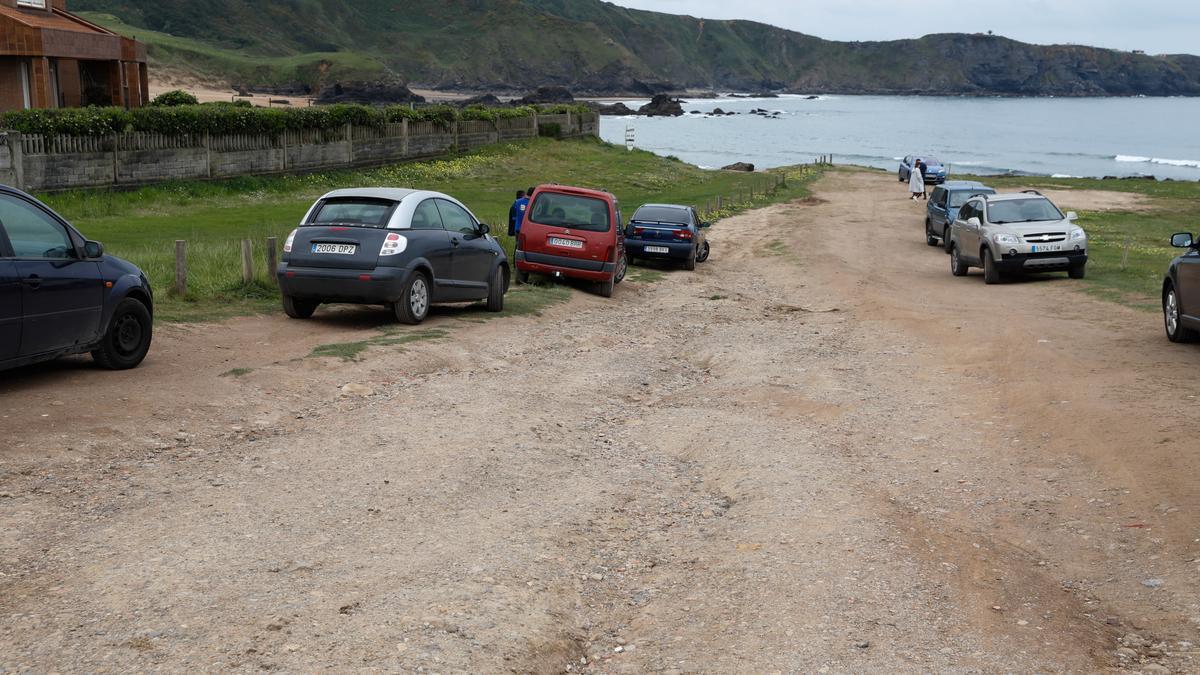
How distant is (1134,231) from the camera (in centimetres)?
3675

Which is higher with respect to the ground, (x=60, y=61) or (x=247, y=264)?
(x=60, y=61)

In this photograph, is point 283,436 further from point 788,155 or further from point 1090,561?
point 788,155

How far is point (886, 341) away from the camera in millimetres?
15922

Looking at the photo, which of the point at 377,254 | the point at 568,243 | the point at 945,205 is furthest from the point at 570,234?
the point at 945,205

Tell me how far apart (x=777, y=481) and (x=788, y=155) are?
307ft

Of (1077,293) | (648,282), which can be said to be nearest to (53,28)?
(648,282)

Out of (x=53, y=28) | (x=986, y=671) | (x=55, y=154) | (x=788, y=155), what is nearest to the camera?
(x=986, y=671)

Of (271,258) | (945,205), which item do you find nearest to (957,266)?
(945,205)

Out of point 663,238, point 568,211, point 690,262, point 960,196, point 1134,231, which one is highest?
point 568,211

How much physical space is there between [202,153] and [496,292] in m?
19.8

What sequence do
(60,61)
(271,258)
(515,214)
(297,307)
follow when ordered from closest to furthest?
(297,307)
(271,258)
(515,214)
(60,61)

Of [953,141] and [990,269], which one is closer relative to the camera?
[990,269]

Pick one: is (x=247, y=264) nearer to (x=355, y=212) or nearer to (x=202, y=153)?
(x=355, y=212)

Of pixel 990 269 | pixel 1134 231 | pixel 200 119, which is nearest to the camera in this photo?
pixel 990 269
